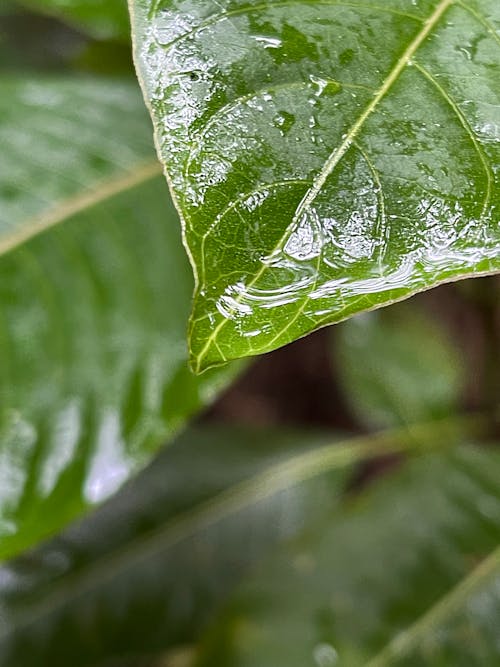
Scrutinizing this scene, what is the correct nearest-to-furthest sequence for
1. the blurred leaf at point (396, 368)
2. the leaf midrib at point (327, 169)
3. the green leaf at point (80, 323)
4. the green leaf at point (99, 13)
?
1. the leaf midrib at point (327, 169)
2. the green leaf at point (80, 323)
3. the green leaf at point (99, 13)
4. the blurred leaf at point (396, 368)

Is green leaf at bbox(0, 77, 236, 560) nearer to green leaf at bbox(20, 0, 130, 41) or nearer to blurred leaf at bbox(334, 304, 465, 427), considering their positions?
green leaf at bbox(20, 0, 130, 41)

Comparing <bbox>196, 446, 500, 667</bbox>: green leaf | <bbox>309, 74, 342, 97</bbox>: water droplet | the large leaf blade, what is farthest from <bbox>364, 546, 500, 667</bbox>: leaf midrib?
<bbox>309, 74, 342, 97</bbox>: water droplet

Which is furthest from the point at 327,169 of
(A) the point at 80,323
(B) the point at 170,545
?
(B) the point at 170,545

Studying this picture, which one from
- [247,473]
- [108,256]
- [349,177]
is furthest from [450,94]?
[247,473]

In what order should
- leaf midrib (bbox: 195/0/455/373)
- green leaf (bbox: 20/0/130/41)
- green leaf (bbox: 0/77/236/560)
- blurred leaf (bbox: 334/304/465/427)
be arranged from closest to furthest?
leaf midrib (bbox: 195/0/455/373)
green leaf (bbox: 0/77/236/560)
green leaf (bbox: 20/0/130/41)
blurred leaf (bbox: 334/304/465/427)

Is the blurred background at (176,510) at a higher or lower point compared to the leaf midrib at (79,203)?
lower

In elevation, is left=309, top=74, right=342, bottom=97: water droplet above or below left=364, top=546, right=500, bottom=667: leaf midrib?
above

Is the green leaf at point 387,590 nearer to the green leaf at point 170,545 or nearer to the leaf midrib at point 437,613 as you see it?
the leaf midrib at point 437,613

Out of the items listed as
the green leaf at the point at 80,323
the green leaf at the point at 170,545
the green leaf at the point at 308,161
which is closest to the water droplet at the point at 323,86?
the green leaf at the point at 308,161
